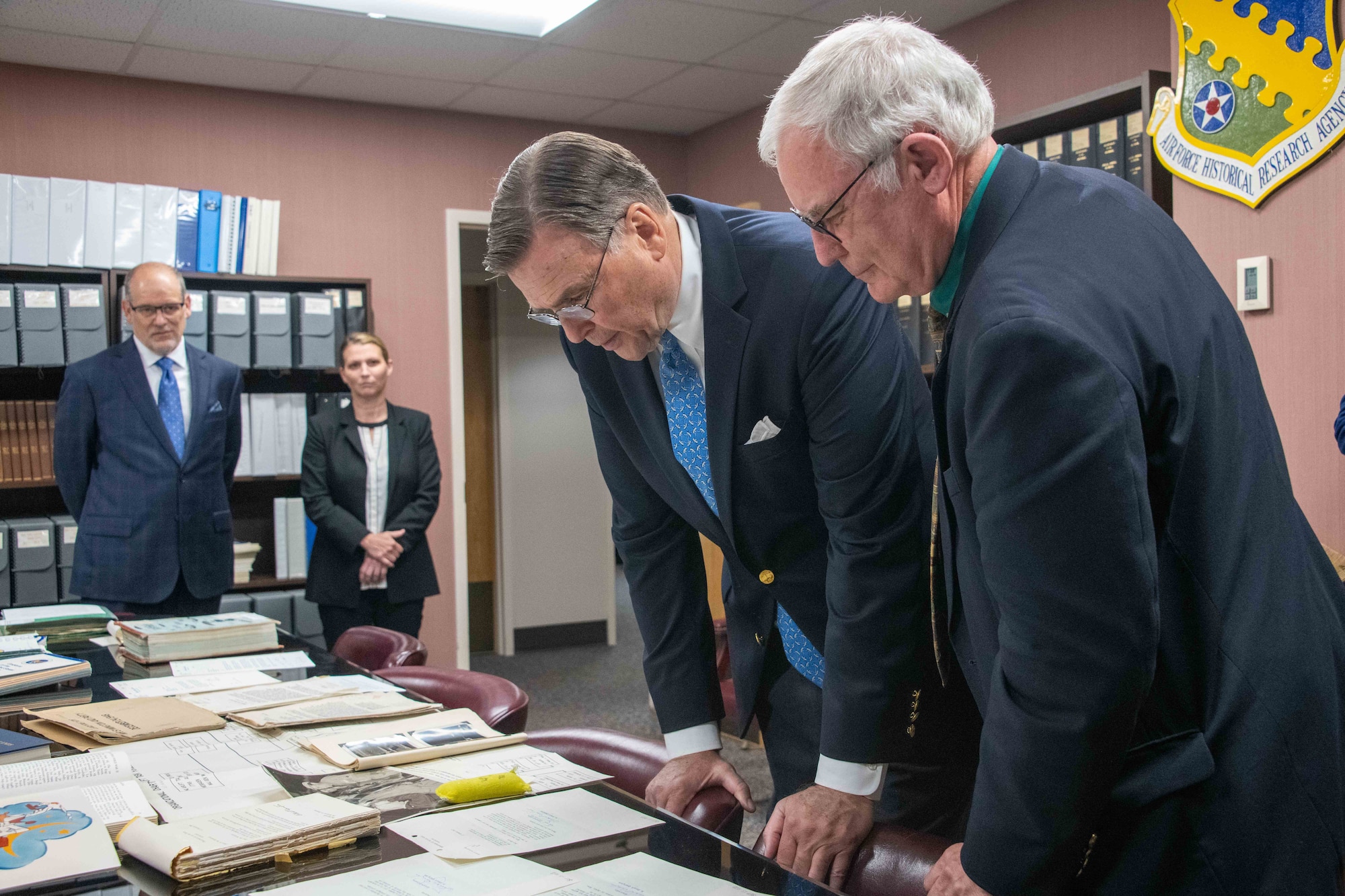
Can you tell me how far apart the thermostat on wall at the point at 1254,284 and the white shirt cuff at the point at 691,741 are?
2049mm

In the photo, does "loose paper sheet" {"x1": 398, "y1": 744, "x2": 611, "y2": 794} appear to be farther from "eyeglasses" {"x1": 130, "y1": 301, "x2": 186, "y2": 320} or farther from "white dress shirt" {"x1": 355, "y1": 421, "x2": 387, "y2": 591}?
"white dress shirt" {"x1": 355, "y1": 421, "x2": 387, "y2": 591}

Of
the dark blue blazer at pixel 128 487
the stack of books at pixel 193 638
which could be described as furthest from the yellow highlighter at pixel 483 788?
the dark blue blazer at pixel 128 487

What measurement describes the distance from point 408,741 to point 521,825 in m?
0.38

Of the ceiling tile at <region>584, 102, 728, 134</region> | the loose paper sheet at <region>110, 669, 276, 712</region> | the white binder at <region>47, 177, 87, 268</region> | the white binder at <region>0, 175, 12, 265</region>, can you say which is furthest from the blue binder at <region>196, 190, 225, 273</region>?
the loose paper sheet at <region>110, 669, 276, 712</region>

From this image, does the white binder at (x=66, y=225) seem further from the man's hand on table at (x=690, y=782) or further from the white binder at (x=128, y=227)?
the man's hand on table at (x=690, y=782)

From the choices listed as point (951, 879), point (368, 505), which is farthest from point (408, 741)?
point (368, 505)

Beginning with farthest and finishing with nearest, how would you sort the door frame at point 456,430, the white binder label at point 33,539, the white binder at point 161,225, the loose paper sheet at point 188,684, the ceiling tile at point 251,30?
the door frame at point 456,430 → the white binder at point 161,225 → the white binder label at point 33,539 → the ceiling tile at point 251,30 → the loose paper sheet at point 188,684

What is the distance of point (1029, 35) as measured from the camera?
4.13 metres

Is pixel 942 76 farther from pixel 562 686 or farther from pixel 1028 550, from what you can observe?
pixel 562 686

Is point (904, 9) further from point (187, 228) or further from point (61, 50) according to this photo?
point (61, 50)

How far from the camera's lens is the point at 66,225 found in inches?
171

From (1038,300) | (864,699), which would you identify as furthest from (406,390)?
(1038,300)

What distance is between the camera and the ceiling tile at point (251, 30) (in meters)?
4.04

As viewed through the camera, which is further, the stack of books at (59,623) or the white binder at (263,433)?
the white binder at (263,433)
